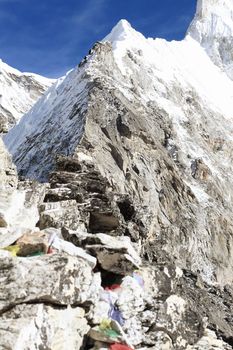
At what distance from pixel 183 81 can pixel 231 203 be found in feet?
112

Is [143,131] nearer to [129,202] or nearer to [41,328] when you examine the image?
[129,202]

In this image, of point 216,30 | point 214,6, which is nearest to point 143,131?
point 216,30

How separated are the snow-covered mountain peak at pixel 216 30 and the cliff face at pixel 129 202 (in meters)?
1.05

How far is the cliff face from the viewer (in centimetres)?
1216

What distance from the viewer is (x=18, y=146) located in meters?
84.2

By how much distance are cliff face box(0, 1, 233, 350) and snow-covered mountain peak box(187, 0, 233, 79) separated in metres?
1.05

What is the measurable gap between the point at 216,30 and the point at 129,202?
516 ft

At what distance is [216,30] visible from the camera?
174875 millimetres

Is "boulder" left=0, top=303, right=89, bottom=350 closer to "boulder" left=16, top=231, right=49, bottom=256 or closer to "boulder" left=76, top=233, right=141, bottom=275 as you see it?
"boulder" left=16, top=231, right=49, bottom=256

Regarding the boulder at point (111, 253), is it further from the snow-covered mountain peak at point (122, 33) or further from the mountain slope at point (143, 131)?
the snow-covered mountain peak at point (122, 33)

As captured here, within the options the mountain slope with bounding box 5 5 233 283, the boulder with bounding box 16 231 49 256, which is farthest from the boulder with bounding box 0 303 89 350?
the mountain slope with bounding box 5 5 233 283

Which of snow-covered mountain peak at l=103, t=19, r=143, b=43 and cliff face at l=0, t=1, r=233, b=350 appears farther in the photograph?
snow-covered mountain peak at l=103, t=19, r=143, b=43

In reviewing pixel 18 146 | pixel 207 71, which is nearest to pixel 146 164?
pixel 18 146

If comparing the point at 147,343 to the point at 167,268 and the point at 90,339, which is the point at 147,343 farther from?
the point at 167,268
